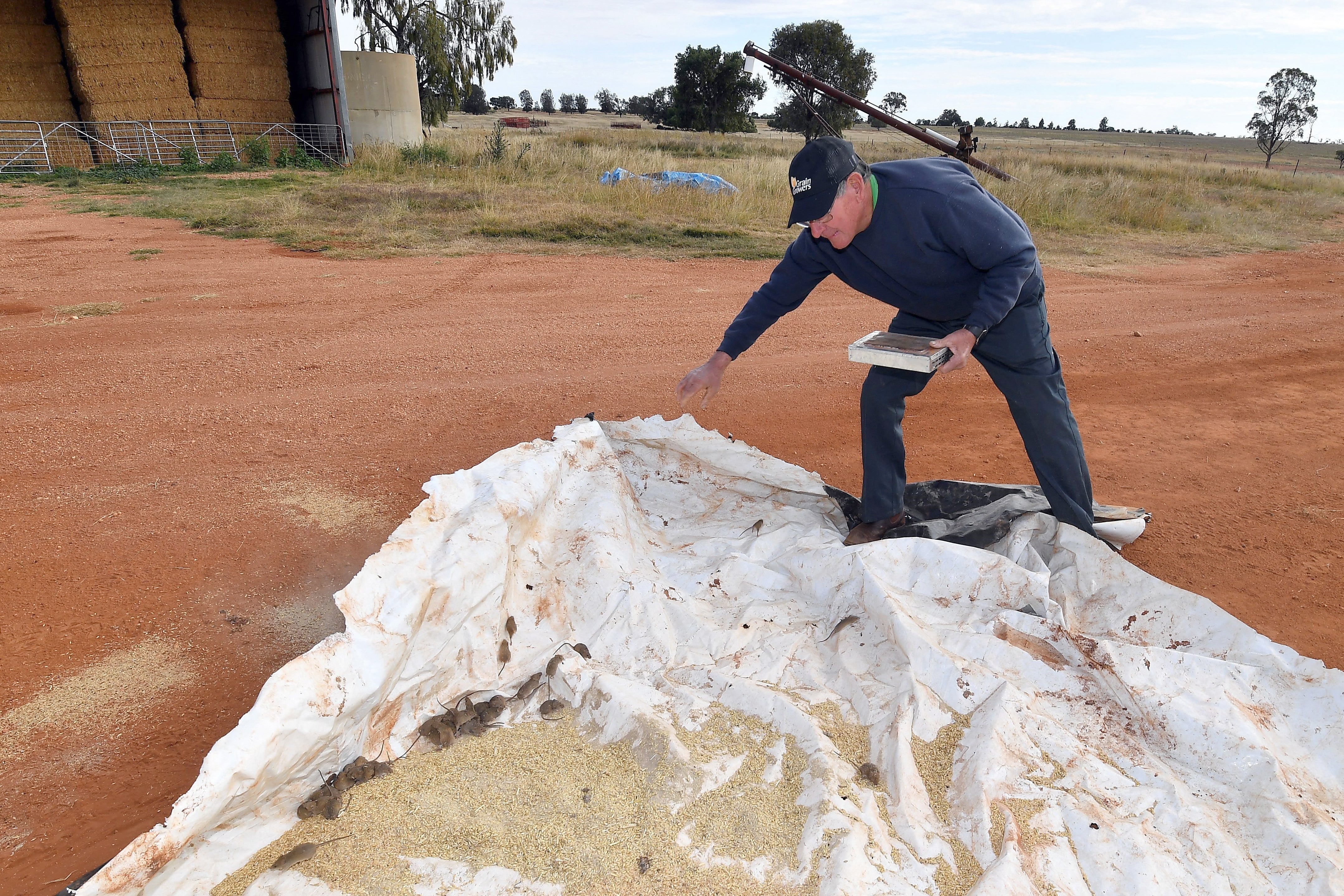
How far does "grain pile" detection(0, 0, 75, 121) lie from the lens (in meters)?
12.1

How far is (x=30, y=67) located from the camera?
40.7ft

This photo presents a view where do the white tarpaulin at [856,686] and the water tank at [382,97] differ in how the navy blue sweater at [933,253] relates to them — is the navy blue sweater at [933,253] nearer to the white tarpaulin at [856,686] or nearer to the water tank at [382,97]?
the white tarpaulin at [856,686]

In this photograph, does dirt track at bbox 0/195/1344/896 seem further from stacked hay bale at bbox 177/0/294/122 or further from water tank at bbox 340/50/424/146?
water tank at bbox 340/50/424/146

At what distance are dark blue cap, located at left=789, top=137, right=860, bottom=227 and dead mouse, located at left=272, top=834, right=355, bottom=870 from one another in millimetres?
2011

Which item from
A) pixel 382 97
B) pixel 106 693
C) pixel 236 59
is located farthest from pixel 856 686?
pixel 382 97

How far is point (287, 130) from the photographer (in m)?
15.0

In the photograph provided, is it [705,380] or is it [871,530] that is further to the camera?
[871,530]

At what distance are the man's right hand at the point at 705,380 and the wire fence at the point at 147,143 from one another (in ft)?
43.2

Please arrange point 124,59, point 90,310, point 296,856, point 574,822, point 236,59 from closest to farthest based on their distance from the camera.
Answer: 1. point 296,856
2. point 574,822
3. point 90,310
4. point 124,59
5. point 236,59

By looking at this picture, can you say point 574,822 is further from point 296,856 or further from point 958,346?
point 958,346

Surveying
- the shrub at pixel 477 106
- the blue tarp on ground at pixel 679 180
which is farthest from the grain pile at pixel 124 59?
the shrub at pixel 477 106

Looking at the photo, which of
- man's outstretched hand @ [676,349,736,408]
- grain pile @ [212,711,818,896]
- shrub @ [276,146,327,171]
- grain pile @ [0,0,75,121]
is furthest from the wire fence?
grain pile @ [212,711,818,896]

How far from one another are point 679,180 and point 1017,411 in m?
9.49

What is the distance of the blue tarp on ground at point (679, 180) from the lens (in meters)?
11.0
